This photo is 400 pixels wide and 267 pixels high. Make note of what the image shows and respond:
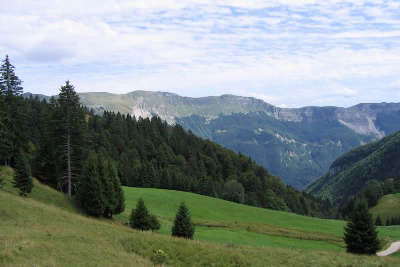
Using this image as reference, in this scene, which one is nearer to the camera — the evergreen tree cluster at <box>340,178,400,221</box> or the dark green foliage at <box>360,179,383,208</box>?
the evergreen tree cluster at <box>340,178,400,221</box>

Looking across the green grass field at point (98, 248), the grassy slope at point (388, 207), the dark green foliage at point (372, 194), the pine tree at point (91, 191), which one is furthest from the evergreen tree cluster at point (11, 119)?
the dark green foliage at point (372, 194)

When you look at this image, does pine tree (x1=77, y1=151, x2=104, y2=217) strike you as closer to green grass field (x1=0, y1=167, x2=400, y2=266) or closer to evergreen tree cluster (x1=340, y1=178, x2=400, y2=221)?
green grass field (x1=0, y1=167, x2=400, y2=266)

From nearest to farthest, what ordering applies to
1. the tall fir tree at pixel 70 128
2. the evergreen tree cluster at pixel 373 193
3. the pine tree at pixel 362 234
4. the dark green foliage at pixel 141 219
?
the pine tree at pixel 362 234
the dark green foliage at pixel 141 219
the tall fir tree at pixel 70 128
the evergreen tree cluster at pixel 373 193

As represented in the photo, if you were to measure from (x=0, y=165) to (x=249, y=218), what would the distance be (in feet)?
147

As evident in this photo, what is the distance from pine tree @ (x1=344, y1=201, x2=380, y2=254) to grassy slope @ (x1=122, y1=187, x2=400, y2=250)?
7485 mm

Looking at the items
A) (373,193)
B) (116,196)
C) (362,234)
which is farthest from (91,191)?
(373,193)

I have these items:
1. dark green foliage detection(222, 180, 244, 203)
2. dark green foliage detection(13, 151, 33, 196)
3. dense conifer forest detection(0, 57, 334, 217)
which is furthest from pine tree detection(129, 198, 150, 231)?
dark green foliage detection(222, 180, 244, 203)

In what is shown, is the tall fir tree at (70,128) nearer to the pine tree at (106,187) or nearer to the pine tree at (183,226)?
the pine tree at (106,187)

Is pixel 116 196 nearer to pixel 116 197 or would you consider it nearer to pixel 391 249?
pixel 116 197

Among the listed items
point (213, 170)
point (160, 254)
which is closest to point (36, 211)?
point (160, 254)

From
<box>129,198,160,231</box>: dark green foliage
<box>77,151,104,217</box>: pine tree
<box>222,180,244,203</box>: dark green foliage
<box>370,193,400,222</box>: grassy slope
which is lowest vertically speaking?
<box>370,193,400,222</box>: grassy slope

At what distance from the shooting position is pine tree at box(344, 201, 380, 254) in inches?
1625

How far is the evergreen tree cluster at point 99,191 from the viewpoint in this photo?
47062 millimetres

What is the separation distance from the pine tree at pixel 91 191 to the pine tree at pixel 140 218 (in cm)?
512
